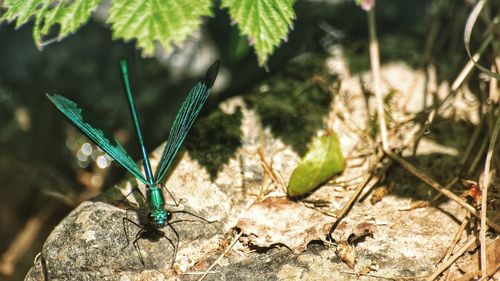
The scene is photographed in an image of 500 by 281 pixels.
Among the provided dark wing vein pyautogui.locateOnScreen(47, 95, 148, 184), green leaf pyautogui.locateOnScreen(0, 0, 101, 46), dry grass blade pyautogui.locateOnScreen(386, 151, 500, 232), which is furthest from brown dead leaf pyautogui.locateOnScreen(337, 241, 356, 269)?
green leaf pyautogui.locateOnScreen(0, 0, 101, 46)

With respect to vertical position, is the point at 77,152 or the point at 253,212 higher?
the point at 253,212

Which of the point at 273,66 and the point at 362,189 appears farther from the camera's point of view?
the point at 273,66

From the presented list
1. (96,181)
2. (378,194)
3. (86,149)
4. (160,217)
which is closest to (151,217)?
(160,217)

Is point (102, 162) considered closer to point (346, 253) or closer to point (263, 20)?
point (263, 20)

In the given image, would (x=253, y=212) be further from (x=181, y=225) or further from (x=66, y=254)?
(x=66, y=254)

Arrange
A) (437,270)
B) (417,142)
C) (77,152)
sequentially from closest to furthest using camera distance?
(437,270), (417,142), (77,152)

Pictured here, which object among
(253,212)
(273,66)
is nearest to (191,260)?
(253,212)

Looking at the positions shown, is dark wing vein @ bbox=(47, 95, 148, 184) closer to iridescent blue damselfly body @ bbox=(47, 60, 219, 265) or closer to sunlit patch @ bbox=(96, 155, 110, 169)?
iridescent blue damselfly body @ bbox=(47, 60, 219, 265)
